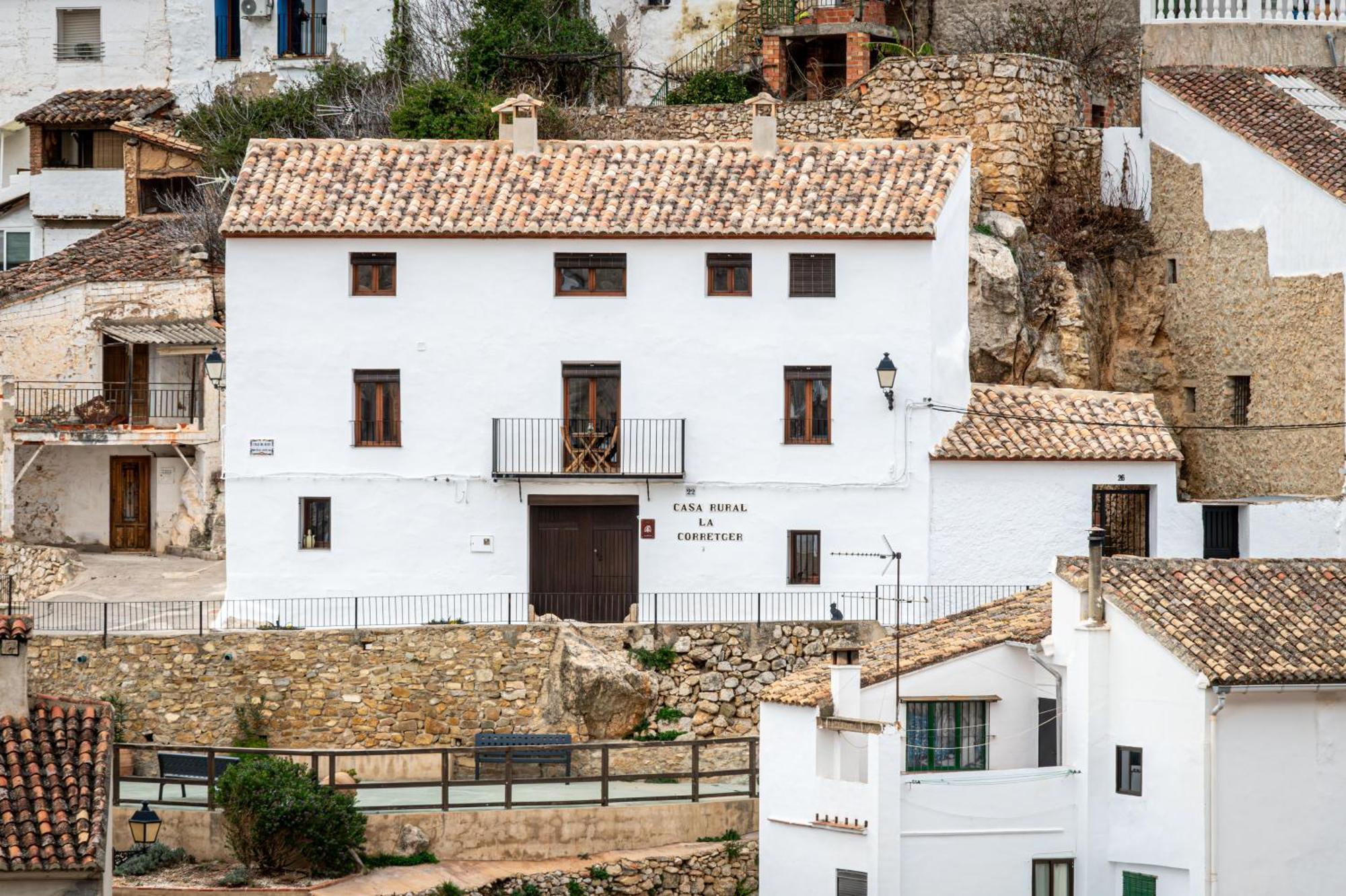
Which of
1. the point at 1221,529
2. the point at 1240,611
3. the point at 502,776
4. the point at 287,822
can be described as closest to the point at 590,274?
the point at 502,776

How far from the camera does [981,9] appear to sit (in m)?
50.8

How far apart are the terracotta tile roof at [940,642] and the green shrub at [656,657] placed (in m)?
2.31

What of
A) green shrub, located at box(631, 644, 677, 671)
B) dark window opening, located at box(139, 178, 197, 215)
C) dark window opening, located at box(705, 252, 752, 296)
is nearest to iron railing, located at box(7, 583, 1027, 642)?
green shrub, located at box(631, 644, 677, 671)

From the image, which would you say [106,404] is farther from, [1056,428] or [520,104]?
[1056,428]

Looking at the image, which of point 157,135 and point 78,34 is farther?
point 78,34

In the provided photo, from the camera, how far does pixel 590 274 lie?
1618 inches

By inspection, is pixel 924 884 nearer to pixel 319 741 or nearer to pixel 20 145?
pixel 319 741

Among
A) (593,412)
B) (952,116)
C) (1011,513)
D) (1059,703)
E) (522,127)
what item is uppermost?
(952,116)

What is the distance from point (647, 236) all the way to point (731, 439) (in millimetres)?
3513

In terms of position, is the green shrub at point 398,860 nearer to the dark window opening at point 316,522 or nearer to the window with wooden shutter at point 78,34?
the dark window opening at point 316,522

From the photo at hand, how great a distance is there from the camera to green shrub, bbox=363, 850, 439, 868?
34.9m

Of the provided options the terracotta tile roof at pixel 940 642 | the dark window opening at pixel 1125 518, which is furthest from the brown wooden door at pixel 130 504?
the dark window opening at pixel 1125 518

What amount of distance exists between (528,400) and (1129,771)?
12117 mm

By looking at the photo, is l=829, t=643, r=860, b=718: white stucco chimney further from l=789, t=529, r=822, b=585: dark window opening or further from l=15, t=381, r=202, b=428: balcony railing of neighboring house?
l=15, t=381, r=202, b=428: balcony railing of neighboring house
